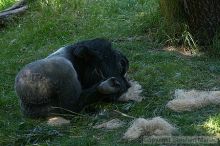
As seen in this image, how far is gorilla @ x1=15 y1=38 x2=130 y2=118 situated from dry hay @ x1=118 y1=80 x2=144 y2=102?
0.06m

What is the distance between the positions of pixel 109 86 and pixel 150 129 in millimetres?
789

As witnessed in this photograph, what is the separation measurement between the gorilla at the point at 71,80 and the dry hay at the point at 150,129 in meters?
0.71

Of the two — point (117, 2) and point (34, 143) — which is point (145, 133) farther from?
point (117, 2)

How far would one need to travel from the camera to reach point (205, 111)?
431 cm

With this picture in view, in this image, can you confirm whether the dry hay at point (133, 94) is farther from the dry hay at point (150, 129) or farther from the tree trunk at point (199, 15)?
the tree trunk at point (199, 15)

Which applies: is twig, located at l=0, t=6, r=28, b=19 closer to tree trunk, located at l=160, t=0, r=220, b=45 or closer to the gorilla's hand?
tree trunk, located at l=160, t=0, r=220, b=45

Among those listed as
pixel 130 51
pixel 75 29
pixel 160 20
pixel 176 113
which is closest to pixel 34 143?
pixel 176 113

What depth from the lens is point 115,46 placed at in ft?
21.8

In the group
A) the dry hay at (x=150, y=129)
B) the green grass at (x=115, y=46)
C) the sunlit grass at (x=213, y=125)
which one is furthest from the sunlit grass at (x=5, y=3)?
the sunlit grass at (x=213, y=125)

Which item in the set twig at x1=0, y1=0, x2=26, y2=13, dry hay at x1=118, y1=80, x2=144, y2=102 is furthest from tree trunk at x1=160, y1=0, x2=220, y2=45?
twig at x1=0, y1=0, x2=26, y2=13

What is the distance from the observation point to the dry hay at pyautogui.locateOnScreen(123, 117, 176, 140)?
3807mm

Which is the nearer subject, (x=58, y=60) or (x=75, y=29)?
(x=58, y=60)

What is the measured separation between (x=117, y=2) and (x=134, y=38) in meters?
1.43

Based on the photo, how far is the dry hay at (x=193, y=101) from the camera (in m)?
4.42
